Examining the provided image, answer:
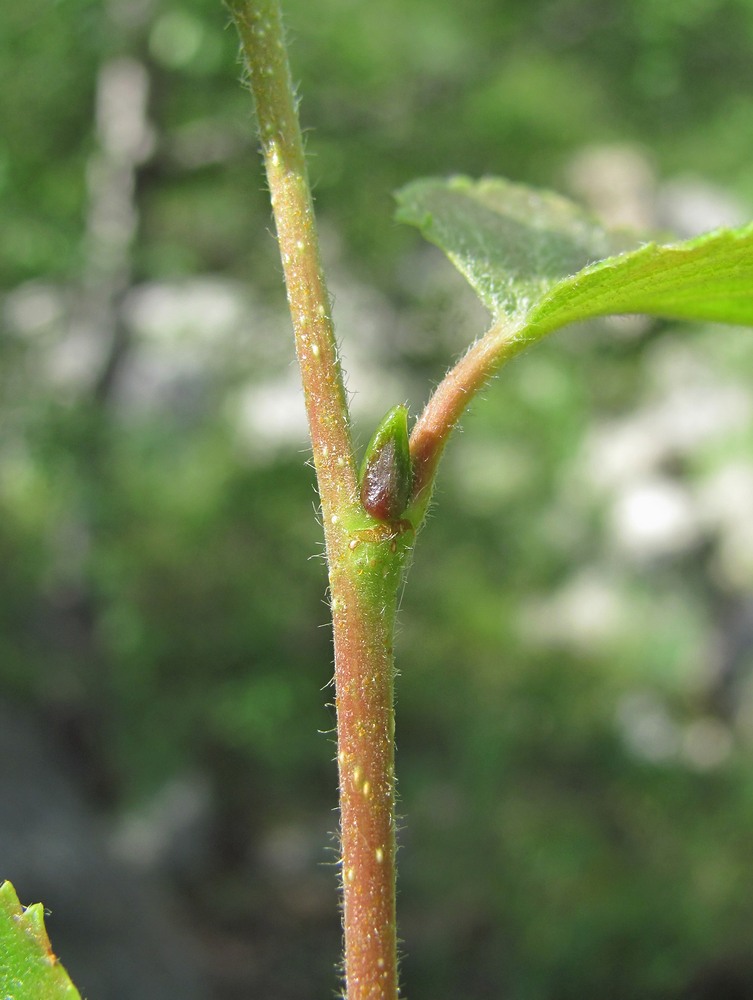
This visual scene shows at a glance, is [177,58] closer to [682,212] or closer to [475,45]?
[475,45]

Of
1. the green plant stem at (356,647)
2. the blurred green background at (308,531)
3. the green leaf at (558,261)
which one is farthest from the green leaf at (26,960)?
the blurred green background at (308,531)

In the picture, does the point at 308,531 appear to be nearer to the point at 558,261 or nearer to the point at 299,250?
the point at 558,261

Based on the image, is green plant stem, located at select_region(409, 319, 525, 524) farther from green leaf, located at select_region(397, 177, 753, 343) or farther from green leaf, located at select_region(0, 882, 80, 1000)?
green leaf, located at select_region(0, 882, 80, 1000)

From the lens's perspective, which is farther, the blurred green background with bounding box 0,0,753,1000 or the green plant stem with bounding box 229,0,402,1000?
the blurred green background with bounding box 0,0,753,1000

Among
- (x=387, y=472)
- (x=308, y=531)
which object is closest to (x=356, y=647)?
(x=387, y=472)

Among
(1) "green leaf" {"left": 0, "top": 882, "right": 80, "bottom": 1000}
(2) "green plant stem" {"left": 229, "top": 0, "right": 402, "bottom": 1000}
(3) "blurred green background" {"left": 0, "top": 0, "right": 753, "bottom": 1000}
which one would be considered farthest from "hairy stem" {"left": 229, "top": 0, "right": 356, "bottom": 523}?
(3) "blurred green background" {"left": 0, "top": 0, "right": 753, "bottom": 1000}

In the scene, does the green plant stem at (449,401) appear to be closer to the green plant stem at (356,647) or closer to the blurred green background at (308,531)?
the green plant stem at (356,647)
